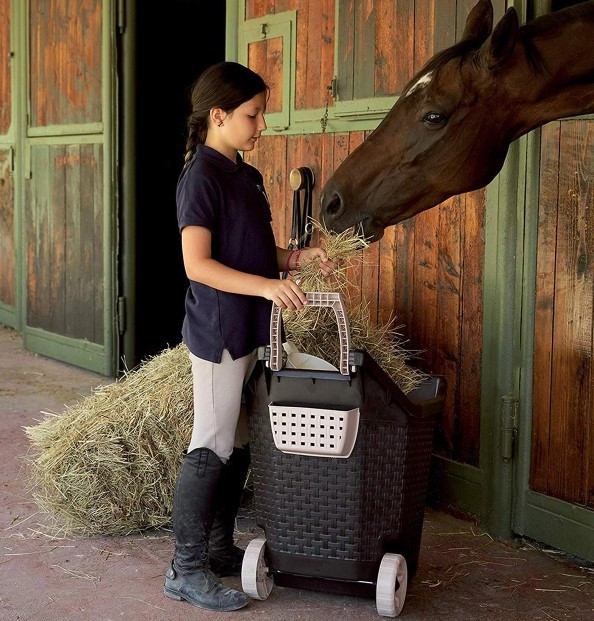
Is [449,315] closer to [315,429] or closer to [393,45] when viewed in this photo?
[393,45]

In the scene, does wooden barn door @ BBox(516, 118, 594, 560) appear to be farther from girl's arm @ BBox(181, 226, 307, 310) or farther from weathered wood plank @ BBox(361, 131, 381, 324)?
girl's arm @ BBox(181, 226, 307, 310)

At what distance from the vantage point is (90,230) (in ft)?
18.8

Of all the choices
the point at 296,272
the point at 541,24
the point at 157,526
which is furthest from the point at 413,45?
the point at 157,526

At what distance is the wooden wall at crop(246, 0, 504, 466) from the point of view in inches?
130

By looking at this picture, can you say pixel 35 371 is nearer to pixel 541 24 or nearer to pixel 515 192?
pixel 515 192

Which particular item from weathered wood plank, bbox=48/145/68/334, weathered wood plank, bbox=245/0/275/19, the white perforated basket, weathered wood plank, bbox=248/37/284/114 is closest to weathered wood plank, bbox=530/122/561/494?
the white perforated basket

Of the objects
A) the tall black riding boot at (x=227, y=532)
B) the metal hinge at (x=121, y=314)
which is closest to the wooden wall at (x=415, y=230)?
the tall black riding boot at (x=227, y=532)

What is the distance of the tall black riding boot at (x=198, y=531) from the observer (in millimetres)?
2586

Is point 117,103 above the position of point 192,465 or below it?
above

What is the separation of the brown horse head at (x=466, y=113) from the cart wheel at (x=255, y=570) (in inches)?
34.7

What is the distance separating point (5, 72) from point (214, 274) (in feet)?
18.2

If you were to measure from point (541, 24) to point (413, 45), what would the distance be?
0.93m

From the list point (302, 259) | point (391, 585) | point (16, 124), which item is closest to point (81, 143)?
point (16, 124)

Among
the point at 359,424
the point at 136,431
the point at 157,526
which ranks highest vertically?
the point at 359,424
